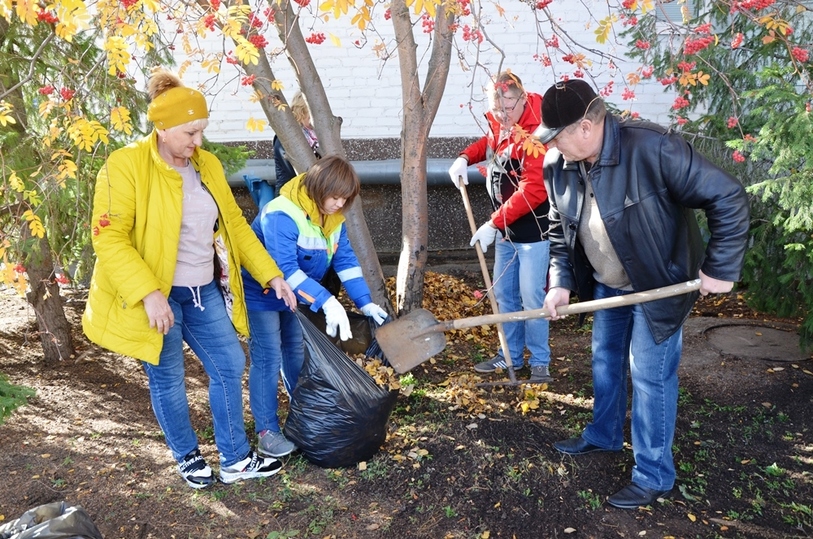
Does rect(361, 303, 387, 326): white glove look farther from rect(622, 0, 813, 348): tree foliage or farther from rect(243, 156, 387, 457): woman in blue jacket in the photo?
rect(622, 0, 813, 348): tree foliage

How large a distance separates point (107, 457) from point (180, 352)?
2.99 feet

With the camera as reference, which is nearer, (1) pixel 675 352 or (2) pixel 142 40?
(2) pixel 142 40

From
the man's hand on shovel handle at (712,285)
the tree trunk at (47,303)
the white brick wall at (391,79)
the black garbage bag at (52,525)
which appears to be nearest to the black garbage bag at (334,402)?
the black garbage bag at (52,525)

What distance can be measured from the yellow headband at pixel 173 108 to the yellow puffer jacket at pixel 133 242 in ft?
0.43

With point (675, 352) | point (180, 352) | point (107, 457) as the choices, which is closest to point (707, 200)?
point (675, 352)

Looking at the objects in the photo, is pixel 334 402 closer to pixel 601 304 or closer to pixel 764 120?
pixel 601 304

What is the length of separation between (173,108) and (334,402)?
1.40m

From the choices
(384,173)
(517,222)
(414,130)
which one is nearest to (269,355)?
(517,222)

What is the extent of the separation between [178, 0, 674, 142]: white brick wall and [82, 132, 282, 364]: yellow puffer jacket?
3.79m

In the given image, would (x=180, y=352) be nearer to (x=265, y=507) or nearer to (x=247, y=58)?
(x=265, y=507)

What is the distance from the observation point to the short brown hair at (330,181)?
9.69 ft

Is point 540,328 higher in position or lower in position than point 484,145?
lower

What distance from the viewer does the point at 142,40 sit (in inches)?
95.3

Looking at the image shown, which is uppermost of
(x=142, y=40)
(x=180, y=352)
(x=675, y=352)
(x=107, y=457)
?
(x=142, y=40)
